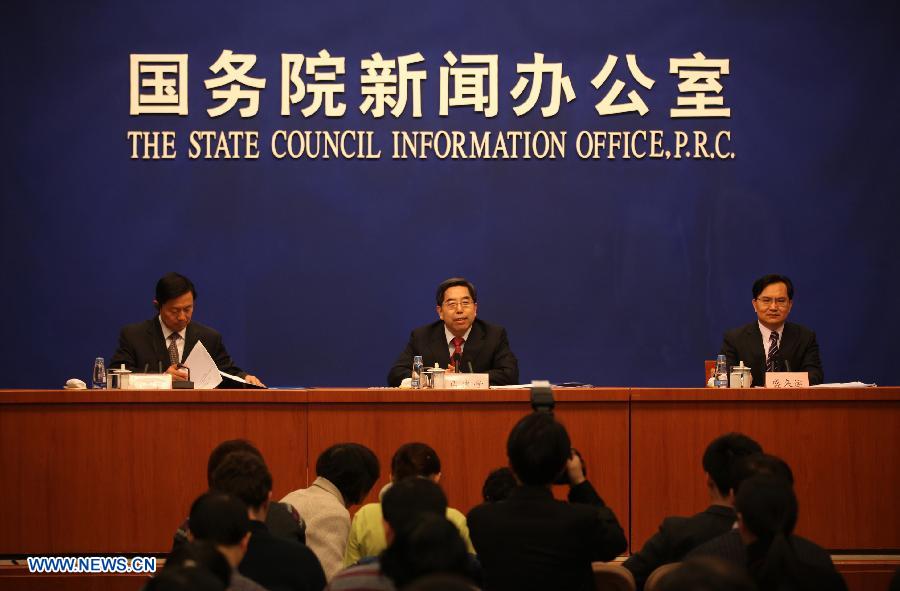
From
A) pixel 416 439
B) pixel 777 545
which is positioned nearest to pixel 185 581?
pixel 777 545

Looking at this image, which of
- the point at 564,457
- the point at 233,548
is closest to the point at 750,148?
the point at 564,457

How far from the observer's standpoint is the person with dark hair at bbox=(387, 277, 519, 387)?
5.50m

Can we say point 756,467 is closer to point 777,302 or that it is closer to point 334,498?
point 334,498

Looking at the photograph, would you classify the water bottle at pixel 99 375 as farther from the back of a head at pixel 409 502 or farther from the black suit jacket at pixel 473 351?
the back of a head at pixel 409 502

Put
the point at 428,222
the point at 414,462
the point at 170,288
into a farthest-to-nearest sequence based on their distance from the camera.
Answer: the point at 428,222 < the point at 170,288 < the point at 414,462

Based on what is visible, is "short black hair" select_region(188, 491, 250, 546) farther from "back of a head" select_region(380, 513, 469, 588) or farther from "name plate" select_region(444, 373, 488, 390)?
"name plate" select_region(444, 373, 488, 390)

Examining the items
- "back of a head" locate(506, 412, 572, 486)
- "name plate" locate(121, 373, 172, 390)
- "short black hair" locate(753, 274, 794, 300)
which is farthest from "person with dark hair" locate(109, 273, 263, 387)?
"back of a head" locate(506, 412, 572, 486)

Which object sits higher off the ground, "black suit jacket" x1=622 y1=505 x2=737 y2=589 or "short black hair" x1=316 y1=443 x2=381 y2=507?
"short black hair" x1=316 y1=443 x2=381 y2=507

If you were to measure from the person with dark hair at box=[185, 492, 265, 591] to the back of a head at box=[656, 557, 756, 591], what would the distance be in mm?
1024

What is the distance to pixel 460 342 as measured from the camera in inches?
221

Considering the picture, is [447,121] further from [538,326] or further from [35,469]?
[35,469]

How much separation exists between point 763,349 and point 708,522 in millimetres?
2855

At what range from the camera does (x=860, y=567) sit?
439 cm

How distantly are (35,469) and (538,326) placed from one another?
309 centimetres
